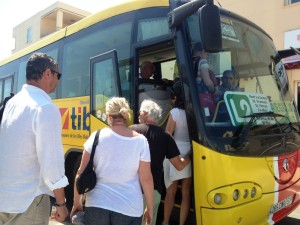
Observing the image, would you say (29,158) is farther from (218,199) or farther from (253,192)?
(253,192)

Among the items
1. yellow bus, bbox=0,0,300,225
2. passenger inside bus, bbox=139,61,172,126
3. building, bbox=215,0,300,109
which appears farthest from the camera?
building, bbox=215,0,300,109

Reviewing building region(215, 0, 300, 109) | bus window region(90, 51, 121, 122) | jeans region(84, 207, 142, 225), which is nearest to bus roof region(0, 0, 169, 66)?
bus window region(90, 51, 121, 122)

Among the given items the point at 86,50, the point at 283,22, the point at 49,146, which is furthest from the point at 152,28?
the point at 283,22

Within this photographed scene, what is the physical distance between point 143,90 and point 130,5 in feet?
3.84

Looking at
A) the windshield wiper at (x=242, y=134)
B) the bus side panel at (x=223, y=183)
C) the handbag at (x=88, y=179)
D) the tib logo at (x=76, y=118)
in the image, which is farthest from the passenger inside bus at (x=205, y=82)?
the tib logo at (x=76, y=118)

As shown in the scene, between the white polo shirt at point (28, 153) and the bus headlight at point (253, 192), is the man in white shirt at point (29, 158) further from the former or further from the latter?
the bus headlight at point (253, 192)

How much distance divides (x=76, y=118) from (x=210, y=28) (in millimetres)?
2734

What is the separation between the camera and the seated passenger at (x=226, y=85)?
3.69m

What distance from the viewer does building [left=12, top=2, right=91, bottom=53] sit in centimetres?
3569

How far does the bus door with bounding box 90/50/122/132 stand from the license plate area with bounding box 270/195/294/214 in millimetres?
2328

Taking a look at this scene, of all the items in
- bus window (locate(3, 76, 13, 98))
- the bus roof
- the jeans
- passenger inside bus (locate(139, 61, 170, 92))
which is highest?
the bus roof

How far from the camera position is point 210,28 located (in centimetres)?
325

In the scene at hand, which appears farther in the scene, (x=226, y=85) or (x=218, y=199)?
(x=226, y=85)

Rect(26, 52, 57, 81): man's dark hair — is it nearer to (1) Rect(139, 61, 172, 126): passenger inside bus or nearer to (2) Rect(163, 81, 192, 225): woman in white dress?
(2) Rect(163, 81, 192, 225): woman in white dress
